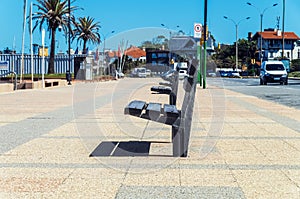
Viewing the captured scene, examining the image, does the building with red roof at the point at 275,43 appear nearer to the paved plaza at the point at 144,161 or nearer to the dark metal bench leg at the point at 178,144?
the paved plaza at the point at 144,161

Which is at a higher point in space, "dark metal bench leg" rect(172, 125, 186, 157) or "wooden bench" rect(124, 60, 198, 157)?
"wooden bench" rect(124, 60, 198, 157)

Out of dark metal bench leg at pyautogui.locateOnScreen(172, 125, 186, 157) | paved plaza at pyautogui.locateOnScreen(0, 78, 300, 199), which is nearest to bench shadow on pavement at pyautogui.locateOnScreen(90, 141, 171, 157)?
paved plaza at pyautogui.locateOnScreen(0, 78, 300, 199)

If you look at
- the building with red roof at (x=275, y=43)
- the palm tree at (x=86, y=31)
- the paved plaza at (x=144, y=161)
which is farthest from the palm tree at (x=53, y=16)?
the building with red roof at (x=275, y=43)

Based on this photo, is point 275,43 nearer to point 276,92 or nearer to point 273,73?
point 273,73

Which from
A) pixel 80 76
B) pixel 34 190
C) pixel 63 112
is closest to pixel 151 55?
pixel 63 112

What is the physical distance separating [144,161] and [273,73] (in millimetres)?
32603

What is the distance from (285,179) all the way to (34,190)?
2527 mm

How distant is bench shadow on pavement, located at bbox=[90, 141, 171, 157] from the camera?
655 centimetres

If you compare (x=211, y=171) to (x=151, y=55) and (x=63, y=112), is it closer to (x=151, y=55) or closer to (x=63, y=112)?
(x=63, y=112)

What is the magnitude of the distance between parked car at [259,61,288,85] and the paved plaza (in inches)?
1092

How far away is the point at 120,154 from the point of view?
6547 mm

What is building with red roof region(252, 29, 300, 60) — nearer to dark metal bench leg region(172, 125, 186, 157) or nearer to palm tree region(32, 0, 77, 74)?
palm tree region(32, 0, 77, 74)

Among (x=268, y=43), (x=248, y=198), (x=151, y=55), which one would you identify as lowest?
(x=248, y=198)

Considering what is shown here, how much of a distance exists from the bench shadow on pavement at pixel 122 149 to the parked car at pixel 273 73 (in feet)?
102
